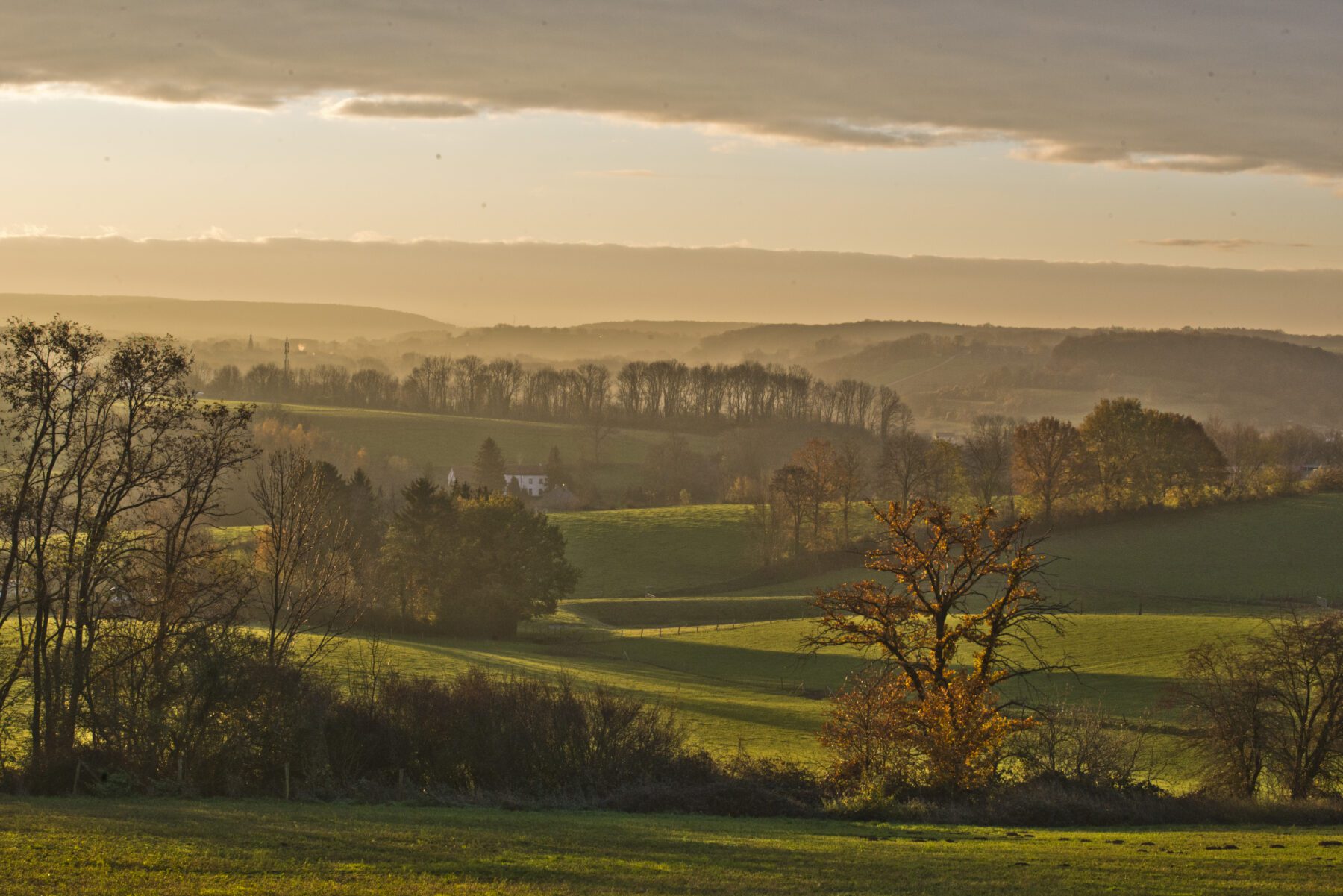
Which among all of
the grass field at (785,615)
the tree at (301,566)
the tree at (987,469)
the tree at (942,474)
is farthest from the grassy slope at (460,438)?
the tree at (301,566)

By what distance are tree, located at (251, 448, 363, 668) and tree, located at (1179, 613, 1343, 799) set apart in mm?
25549

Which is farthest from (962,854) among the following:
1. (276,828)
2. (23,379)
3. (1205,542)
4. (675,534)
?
(675,534)

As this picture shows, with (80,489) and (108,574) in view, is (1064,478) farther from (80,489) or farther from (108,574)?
(80,489)

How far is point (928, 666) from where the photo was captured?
31.4 m

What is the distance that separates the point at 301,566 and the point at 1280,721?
1747 inches

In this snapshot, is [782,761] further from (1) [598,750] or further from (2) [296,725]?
(2) [296,725]

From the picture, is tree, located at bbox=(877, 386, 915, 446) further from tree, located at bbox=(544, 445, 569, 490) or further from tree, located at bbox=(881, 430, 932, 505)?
tree, located at bbox=(881, 430, 932, 505)

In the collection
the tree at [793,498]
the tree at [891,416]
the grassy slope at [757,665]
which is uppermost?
the tree at [891,416]

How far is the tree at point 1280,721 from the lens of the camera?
3128 cm

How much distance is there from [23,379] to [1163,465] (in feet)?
280

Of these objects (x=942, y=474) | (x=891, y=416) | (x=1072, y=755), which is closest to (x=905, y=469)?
(x=942, y=474)

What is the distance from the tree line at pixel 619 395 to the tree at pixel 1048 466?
88073 mm

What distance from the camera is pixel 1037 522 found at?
89.4 m

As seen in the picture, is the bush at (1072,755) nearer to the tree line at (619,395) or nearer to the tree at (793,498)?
the tree at (793,498)
